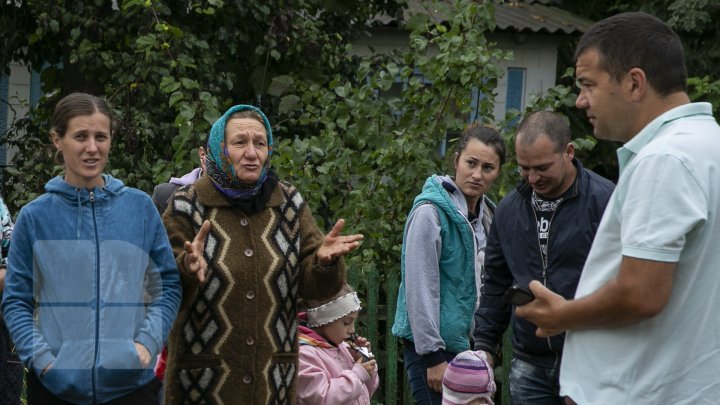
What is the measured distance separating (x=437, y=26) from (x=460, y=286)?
238 cm

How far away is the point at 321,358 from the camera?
497 centimetres

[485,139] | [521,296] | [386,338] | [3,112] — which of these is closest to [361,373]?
[485,139]

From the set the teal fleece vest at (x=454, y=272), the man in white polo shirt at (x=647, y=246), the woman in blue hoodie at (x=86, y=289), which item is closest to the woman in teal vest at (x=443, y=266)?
the teal fleece vest at (x=454, y=272)

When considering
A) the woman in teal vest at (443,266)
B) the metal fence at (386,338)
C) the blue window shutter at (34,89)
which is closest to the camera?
the woman in teal vest at (443,266)

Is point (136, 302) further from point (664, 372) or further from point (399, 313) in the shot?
point (664, 372)

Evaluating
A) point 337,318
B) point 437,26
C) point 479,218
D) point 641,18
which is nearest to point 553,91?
point 437,26

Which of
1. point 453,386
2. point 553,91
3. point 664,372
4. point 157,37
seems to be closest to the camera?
point 664,372

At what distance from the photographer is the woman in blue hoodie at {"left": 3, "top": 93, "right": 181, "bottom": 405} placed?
4.13 meters

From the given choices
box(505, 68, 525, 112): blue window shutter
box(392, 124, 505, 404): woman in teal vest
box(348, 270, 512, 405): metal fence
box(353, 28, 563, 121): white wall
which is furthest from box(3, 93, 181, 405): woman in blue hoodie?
box(505, 68, 525, 112): blue window shutter

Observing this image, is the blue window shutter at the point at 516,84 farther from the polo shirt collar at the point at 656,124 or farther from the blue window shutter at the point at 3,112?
the polo shirt collar at the point at 656,124

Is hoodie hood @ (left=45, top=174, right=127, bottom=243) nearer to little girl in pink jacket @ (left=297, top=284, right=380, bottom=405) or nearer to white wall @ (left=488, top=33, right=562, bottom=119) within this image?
little girl in pink jacket @ (left=297, top=284, right=380, bottom=405)

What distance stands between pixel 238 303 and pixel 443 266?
126 cm

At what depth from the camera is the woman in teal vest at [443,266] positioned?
522 cm

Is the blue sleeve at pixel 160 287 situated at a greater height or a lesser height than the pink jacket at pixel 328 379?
greater
